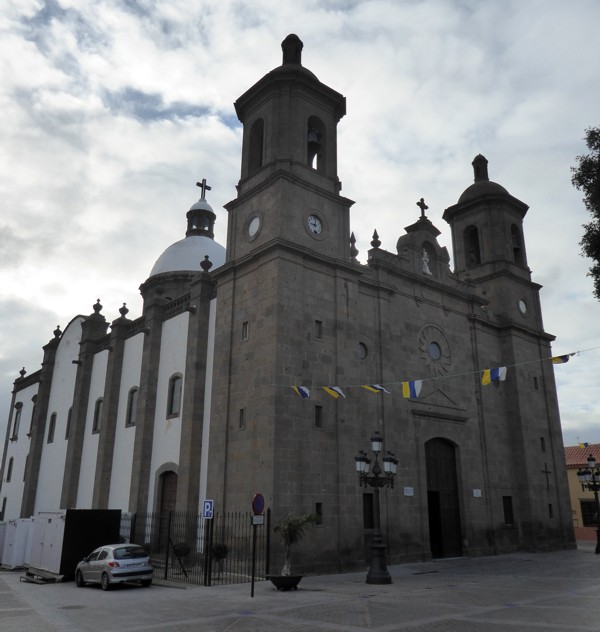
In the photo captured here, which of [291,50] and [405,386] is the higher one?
[291,50]

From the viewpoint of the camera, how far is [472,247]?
35938 mm

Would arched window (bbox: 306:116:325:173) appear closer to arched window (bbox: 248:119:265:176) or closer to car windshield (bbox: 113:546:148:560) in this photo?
arched window (bbox: 248:119:265:176)

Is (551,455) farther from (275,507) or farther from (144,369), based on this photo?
(144,369)

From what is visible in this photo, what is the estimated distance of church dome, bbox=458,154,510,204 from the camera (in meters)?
34.8

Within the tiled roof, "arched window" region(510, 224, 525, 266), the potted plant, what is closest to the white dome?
"arched window" region(510, 224, 525, 266)

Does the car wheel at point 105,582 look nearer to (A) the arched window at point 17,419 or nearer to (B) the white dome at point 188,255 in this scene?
(B) the white dome at point 188,255

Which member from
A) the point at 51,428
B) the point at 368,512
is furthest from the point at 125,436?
the point at 368,512

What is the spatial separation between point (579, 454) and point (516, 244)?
20.8 metres

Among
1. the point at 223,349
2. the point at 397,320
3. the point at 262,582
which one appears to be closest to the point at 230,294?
the point at 223,349

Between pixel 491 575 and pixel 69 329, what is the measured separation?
29584 millimetres

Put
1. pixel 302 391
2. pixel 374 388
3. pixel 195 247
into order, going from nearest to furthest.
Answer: pixel 302 391 < pixel 374 388 < pixel 195 247

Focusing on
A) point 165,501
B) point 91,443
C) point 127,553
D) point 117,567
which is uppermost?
point 91,443

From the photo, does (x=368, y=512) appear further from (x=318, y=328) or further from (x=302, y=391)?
(x=318, y=328)

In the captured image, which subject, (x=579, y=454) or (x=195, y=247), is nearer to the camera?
(x=195, y=247)
